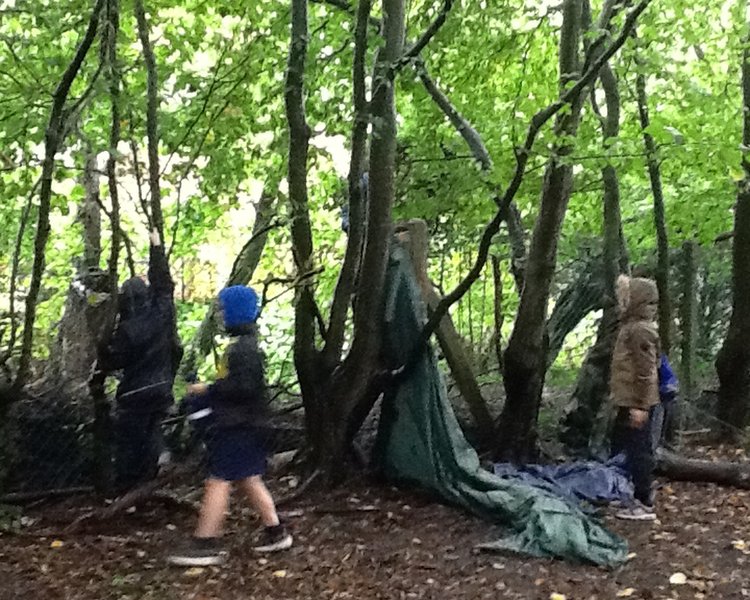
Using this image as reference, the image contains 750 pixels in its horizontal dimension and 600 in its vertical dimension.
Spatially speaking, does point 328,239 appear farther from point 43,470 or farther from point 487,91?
point 43,470

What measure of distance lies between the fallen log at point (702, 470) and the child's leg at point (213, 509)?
3768 mm

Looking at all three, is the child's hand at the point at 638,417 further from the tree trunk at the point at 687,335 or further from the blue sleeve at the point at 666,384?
the tree trunk at the point at 687,335

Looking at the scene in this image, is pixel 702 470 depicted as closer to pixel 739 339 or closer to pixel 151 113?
pixel 739 339

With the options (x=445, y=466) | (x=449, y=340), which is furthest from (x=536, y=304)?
(x=445, y=466)

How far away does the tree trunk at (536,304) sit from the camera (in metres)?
6.28

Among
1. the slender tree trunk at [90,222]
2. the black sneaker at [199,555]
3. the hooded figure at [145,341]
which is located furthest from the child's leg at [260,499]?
the slender tree trunk at [90,222]

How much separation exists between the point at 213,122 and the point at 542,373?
3.14 meters

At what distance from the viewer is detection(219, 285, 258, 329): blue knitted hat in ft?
15.1

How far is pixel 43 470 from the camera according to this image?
561cm

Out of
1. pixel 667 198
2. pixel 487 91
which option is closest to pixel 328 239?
pixel 487 91

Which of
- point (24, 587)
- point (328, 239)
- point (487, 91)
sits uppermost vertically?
point (487, 91)

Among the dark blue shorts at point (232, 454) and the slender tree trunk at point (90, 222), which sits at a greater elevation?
the slender tree trunk at point (90, 222)

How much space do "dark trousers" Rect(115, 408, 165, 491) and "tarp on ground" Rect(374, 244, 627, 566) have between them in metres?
1.56

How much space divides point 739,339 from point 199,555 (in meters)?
5.86
